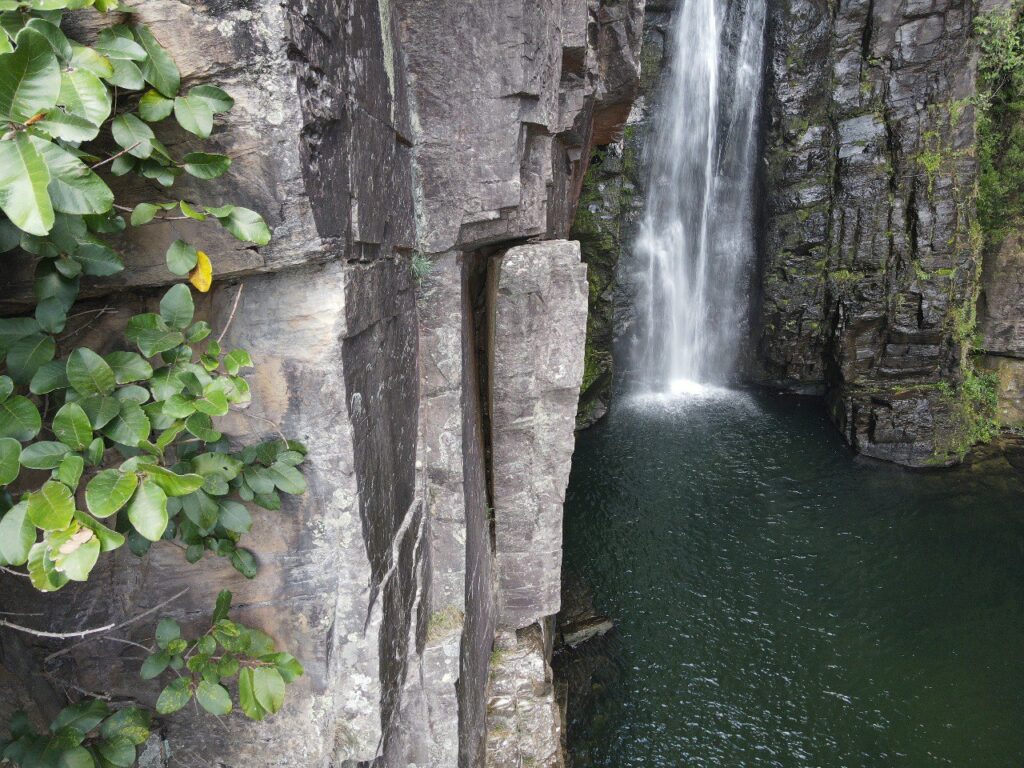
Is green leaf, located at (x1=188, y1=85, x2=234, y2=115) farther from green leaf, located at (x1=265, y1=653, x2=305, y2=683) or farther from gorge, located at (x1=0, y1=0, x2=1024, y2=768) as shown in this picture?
green leaf, located at (x1=265, y1=653, x2=305, y2=683)

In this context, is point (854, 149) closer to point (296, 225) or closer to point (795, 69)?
point (795, 69)

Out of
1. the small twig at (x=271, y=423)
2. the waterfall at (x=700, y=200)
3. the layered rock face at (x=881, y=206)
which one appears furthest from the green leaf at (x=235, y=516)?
the waterfall at (x=700, y=200)

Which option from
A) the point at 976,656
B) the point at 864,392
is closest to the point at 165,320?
the point at 976,656

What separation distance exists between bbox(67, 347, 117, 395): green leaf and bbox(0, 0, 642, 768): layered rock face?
0.35 metres

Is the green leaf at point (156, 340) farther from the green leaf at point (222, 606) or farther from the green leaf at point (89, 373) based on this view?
the green leaf at point (222, 606)

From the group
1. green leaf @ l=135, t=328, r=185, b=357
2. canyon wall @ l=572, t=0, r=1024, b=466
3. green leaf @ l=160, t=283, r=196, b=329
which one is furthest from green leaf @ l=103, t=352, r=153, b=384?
canyon wall @ l=572, t=0, r=1024, b=466

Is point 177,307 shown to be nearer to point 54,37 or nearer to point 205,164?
point 205,164

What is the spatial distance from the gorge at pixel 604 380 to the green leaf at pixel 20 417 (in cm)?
39

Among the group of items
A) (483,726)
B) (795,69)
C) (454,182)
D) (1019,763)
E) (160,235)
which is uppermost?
(795,69)

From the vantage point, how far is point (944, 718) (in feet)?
24.4

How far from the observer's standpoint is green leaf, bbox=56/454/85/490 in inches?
59.9

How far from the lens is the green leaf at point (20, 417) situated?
5.08 feet

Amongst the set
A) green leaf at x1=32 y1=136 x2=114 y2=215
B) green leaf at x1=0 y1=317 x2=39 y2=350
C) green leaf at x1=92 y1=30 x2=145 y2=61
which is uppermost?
green leaf at x1=92 y1=30 x2=145 y2=61

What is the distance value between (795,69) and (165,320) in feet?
55.6
